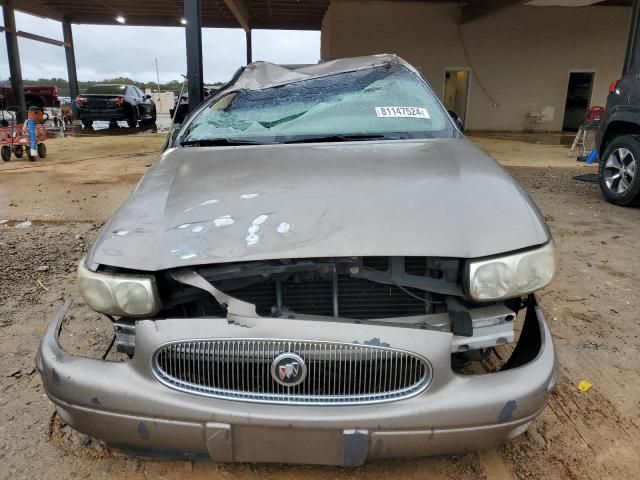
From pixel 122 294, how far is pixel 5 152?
9282mm

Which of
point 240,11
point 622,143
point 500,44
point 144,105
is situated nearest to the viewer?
point 622,143

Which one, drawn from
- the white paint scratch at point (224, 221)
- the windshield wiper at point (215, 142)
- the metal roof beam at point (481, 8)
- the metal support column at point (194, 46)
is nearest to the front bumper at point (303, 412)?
the white paint scratch at point (224, 221)

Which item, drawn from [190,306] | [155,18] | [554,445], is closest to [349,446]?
[190,306]

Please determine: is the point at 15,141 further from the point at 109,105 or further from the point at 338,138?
the point at 338,138

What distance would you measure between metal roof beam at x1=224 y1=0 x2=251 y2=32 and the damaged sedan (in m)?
14.4

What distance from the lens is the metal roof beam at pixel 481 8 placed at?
13.6 meters

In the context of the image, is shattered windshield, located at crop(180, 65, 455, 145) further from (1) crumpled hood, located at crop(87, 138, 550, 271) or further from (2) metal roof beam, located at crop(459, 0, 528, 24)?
(2) metal roof beam, located at crop(459, 0, 528, 24)

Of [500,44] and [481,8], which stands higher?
[481,8]

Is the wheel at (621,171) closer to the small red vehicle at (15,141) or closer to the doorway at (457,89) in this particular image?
the small red vehicle at (15,141)

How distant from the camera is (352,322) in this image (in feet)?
5.29

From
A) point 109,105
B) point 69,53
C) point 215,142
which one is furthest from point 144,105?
point 215,142

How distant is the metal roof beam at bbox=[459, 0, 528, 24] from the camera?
13647mm

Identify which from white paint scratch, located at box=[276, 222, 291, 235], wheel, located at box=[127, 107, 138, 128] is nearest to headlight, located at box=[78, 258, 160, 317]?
white paint scratch, located at box=[276, 222, 291, 235]

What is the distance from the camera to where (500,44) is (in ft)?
56.2
